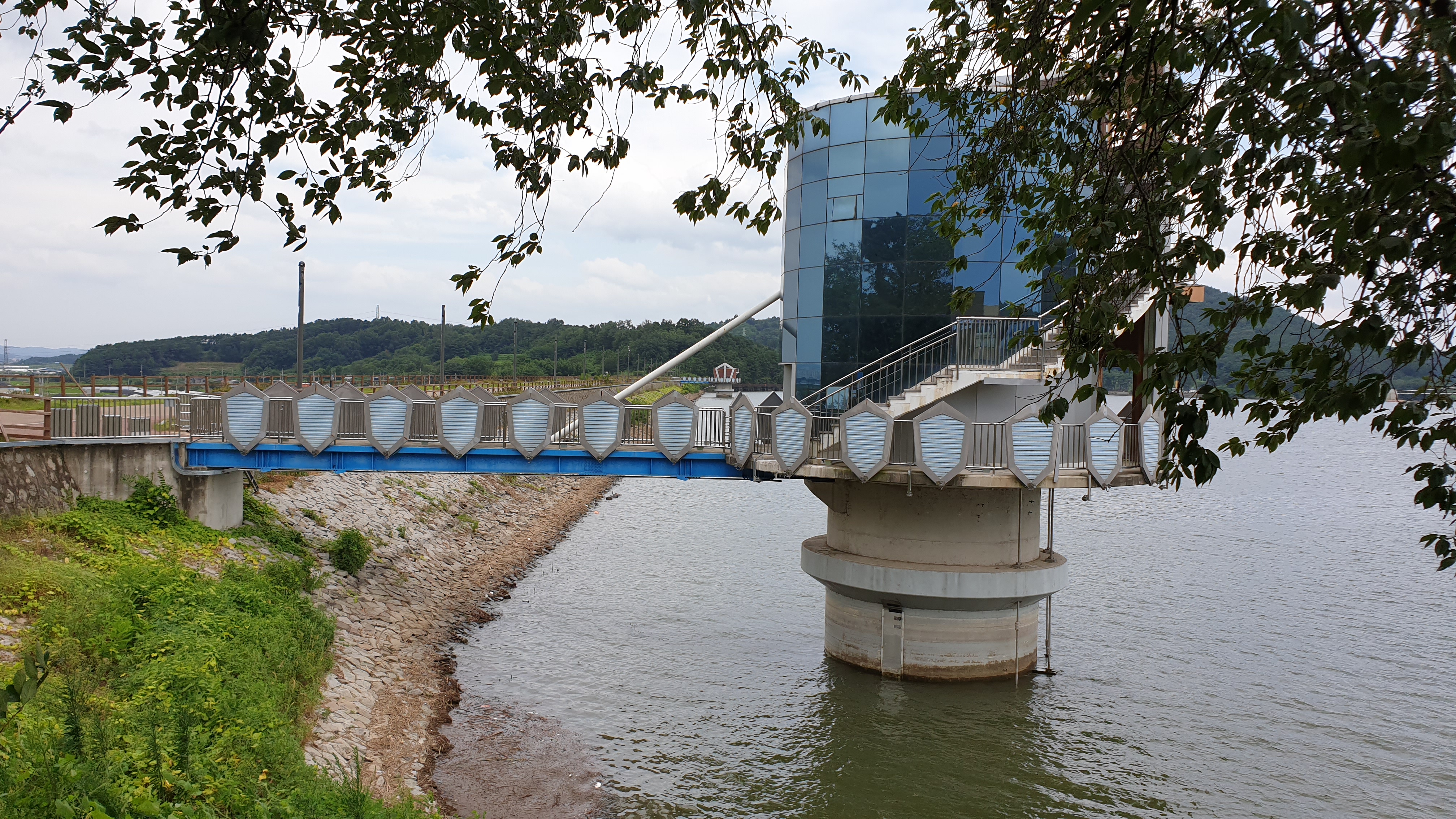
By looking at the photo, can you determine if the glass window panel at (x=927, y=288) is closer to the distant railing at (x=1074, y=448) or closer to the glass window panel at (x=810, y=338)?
the glass window panel at (x=810, y=338)

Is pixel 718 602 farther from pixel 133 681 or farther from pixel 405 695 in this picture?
pixel 133 681

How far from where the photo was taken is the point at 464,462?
1942 cm

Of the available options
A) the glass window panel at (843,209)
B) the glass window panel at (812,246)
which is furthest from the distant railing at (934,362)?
the glass window panel at (843,209)

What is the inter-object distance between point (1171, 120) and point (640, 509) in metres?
38.4

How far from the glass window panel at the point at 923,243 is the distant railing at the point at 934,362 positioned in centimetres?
149

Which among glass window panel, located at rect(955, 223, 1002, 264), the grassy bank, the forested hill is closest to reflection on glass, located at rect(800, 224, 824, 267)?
glass window panel, located at rect(955, 223, 1002, 264)

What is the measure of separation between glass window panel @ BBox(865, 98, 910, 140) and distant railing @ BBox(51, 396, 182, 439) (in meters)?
16.1

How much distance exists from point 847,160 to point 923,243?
2551 mm

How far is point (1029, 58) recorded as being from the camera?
7898mm

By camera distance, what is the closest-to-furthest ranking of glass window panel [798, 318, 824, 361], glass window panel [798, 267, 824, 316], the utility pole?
glass window panel [798, 267, 824, 316]
glass window panel [798, 318, 824, 361]
the utility pole

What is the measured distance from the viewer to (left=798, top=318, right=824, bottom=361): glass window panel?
2069 cm

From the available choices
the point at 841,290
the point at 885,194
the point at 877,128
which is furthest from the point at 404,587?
the point at 877,128

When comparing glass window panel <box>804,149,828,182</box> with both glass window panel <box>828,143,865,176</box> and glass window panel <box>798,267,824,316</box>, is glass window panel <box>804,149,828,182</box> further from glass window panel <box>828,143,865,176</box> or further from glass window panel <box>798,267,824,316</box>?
glass window panel <box>798,267,824,316</box>

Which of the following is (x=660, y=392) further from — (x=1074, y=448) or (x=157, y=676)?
(x=157, y=676)
